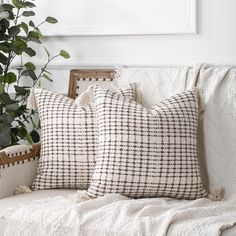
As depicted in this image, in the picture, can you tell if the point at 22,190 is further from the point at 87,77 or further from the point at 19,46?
the point at 19,46

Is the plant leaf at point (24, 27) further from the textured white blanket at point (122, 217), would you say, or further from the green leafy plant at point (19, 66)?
the textured white blanket at point (122, 217)

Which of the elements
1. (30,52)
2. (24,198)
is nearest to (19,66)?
(30,52)

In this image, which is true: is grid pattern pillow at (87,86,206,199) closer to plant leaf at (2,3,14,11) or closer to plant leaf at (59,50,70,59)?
plant leaf at (59,50,70,59)

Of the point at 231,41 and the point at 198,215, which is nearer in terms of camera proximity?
the point at 198,215

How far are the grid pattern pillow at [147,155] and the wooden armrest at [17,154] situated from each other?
1.28ft

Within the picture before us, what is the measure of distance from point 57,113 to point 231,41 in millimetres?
842

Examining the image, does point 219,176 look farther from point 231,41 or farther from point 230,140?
point 231,41

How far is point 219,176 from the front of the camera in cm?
282

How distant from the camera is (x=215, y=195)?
273 cm

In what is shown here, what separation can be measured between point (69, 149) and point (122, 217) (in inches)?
23.4

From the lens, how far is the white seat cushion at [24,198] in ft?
8.46

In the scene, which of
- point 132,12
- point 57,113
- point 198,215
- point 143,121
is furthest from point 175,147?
point 132,12

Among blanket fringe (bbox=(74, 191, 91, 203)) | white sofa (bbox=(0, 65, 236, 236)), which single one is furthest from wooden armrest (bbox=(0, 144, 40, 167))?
blanket fringe (bbox=(74, 191, 91, 203))

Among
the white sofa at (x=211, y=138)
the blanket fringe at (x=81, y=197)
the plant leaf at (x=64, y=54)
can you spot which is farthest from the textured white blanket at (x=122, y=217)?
the plant leaf at (x=64, y=54)
